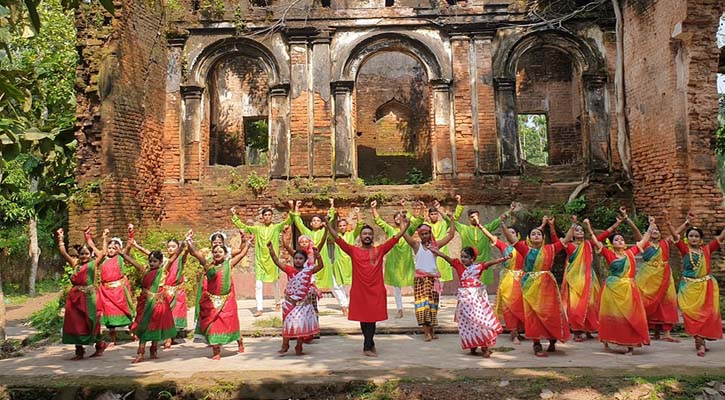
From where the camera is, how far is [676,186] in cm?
998

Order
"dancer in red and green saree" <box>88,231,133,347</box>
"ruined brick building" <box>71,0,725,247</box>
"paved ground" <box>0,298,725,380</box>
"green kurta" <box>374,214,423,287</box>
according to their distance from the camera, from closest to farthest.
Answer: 1. "paved ground" <box>0,298,725,380</box>
2. "dancer in red and green saree" <box>88,231,133,347</box>
3. "green kurta" <box>374,214,423,287</box>
4. "ruined brick building" <box>71,0,725,247</box>

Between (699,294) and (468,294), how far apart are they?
2.71 metres

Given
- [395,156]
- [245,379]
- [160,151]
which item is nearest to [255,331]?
[245,379]

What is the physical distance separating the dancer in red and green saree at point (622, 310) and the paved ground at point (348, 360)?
0.63 feet

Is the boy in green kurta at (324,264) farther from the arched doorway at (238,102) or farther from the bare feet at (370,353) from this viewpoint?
the arched doorway at (238,102)

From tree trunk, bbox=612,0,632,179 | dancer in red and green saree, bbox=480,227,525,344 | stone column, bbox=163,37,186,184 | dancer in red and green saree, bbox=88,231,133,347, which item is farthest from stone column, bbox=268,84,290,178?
tree trunk, bbox=612,0,632,179

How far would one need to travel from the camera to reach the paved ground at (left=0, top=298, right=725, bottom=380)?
5.24 metres

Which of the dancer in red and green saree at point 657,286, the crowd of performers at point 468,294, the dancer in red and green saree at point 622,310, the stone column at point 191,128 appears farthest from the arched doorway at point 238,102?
the dancer in red and green saree at point 622,310

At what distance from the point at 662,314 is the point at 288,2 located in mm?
10303

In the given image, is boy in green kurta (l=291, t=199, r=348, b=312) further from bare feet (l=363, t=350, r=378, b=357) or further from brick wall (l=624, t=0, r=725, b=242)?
brick wall (l=624, t=0, r=725, b=242)

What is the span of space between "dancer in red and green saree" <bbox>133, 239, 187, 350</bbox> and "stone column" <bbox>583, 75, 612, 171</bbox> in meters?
9.33

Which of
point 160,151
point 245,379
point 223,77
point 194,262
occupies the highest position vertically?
point 223,77

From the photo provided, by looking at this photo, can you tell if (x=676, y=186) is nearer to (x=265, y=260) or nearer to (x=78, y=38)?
(x=265, y=260)

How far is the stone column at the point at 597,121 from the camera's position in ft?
39.9
